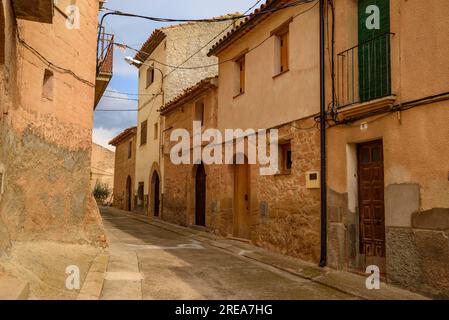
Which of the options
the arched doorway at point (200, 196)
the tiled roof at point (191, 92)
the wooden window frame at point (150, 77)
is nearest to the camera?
the tiled roof at point (191, 92)

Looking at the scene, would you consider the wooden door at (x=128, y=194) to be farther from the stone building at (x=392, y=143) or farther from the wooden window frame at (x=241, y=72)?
the stone building at (x=392, y=143)

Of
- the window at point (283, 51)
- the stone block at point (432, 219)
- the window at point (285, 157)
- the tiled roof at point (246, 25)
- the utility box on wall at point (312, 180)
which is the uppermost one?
the tiled roof at point (246, 25)

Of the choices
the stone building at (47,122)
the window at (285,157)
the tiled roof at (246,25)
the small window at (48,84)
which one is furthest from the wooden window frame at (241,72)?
the small window at (48,84)

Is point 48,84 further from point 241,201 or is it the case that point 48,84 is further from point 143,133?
point 143,133

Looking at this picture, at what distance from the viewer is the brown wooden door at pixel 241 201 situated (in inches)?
466

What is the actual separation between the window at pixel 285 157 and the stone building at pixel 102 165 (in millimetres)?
30600

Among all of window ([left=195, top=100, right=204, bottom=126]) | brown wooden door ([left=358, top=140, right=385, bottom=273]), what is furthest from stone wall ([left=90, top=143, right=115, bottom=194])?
brown wooden door ([left=358, top=140, right=385, bottom=273])

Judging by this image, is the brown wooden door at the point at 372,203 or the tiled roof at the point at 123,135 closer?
the brown wooden door at the point at 372,203

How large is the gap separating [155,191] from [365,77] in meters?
14.8

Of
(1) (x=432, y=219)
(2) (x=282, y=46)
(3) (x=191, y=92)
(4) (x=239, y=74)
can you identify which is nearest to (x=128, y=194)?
(3) (x=191, y=92)

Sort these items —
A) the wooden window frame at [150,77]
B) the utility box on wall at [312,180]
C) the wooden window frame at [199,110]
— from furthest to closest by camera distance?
the wooden window frame at [150,77] < the wooden window frame at [199,110] < the utility box on wall at [312,180]

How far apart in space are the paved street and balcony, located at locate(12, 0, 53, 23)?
12.5 ft

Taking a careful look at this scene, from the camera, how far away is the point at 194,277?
678 centimetres
